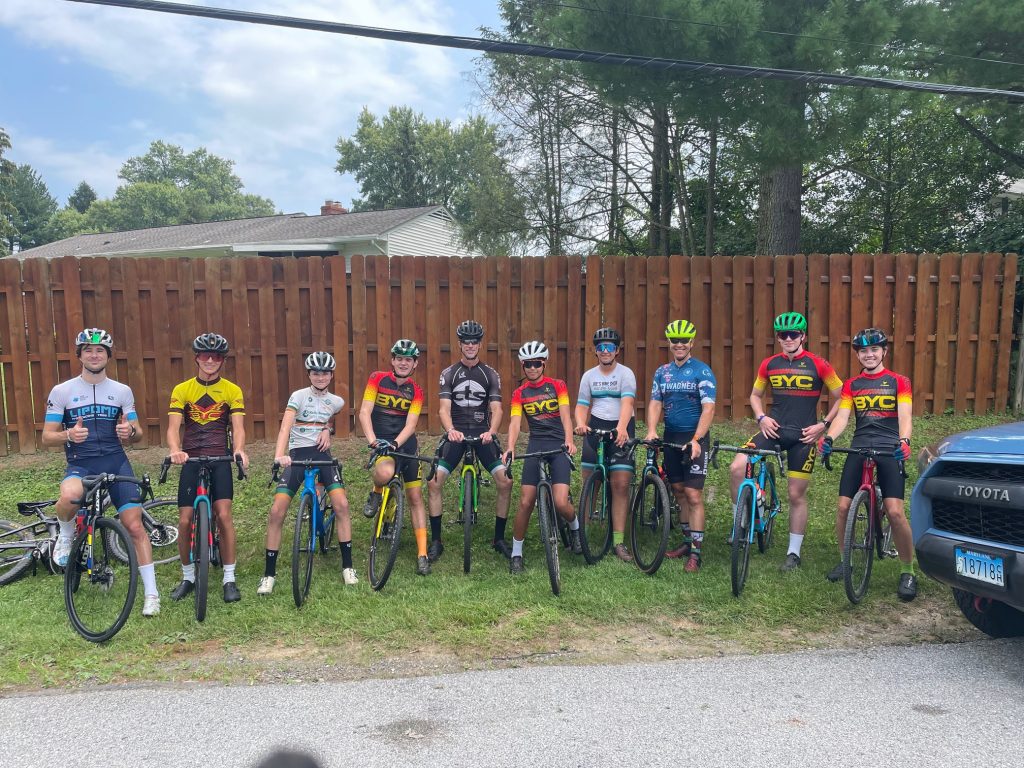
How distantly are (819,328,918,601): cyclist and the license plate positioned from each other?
4.32 feet

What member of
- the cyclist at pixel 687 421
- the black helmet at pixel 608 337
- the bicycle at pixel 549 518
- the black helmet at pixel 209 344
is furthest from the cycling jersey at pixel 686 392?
the black helmet at pixel 209 344

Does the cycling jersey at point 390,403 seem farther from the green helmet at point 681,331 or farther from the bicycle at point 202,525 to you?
the green helmet at point 681,331

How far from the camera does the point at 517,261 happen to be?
9289 millimetres

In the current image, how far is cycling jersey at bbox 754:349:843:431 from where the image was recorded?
5.93m

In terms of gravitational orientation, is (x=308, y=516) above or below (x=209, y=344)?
below

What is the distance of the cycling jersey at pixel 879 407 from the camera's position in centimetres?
542

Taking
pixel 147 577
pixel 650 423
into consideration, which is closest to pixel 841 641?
pixel 650 423

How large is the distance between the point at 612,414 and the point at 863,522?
2.08 m

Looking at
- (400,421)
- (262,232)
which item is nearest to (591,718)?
(400,421)

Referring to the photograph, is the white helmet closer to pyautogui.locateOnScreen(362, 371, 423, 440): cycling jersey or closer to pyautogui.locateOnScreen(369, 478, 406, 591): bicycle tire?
pyautogui.locateOnScreen(362, 371, 423, 440): cycling jersey

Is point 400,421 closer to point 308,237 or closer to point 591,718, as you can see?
point 591,718

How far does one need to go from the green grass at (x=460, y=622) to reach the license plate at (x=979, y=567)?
918 millimetres

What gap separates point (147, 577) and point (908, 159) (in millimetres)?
18609

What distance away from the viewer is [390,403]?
6207mm
